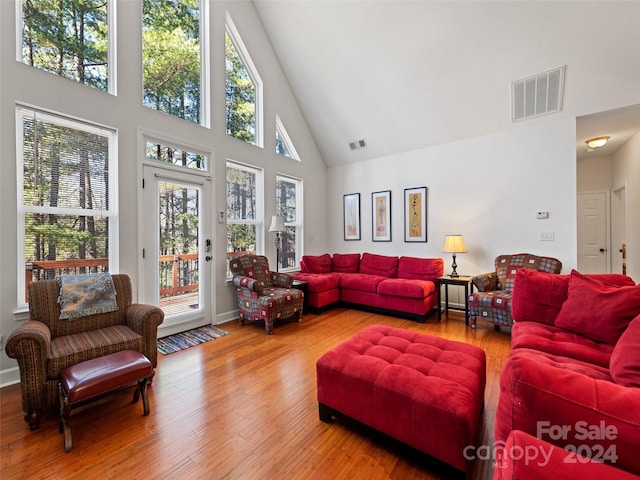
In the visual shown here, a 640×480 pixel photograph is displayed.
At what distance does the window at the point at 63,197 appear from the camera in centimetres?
242

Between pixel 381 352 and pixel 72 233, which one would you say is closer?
pixel 381 352

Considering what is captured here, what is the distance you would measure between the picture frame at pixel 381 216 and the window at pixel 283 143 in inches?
68.8

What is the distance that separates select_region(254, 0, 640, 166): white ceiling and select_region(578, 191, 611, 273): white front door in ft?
3.20

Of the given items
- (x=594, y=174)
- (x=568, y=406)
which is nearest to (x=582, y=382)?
(x=568, y=406)

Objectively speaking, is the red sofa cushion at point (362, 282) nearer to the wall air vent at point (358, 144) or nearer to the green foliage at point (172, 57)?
the wall air vent at point (358, 144)

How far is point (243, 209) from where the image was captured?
429 cm

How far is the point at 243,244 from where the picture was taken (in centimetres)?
432

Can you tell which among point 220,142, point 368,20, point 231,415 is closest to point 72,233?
point 220,142

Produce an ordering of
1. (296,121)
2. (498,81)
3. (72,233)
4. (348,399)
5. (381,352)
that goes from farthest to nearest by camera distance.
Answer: (296,121), (498,81), (72,233), (381,352), (348,399)

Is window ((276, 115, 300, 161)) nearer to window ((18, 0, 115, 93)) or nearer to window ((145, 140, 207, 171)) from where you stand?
window ((145, 140, 207, 171))

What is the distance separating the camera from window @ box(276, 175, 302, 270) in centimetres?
501

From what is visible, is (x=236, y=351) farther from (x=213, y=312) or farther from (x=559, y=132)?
(x=559, y=132)

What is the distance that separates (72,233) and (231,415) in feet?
7.73

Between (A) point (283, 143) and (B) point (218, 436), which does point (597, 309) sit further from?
(A) point (283, 143)
